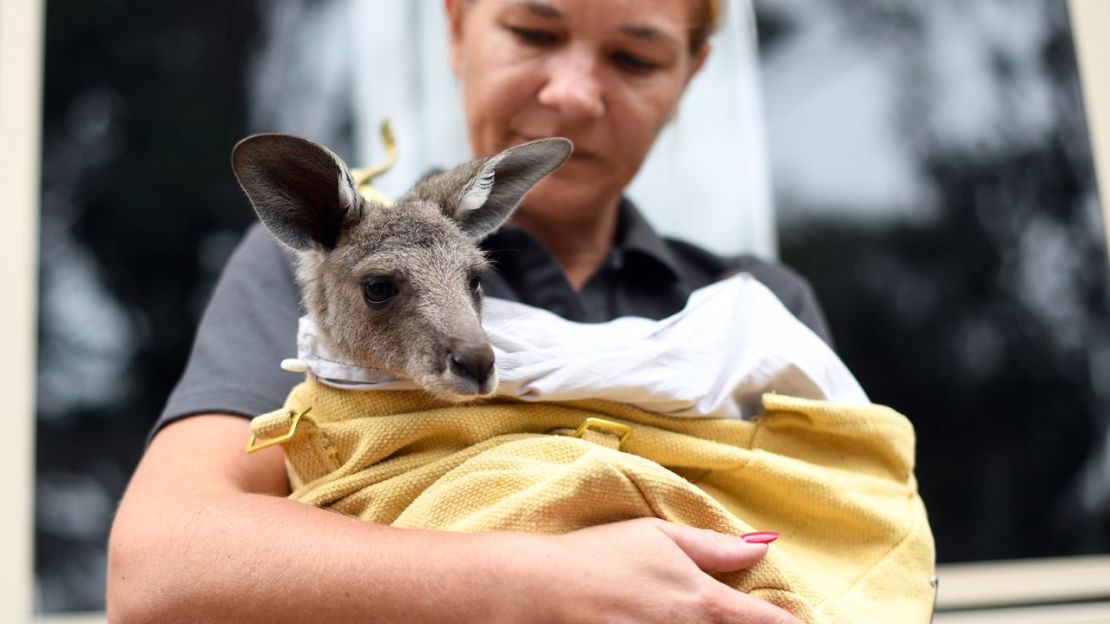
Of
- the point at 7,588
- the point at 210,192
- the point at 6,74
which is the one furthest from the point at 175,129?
the point at 7,588

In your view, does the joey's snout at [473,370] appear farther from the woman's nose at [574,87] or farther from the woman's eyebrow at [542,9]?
the woman's eyebrow at [542,9]

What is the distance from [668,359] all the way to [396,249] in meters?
0.52

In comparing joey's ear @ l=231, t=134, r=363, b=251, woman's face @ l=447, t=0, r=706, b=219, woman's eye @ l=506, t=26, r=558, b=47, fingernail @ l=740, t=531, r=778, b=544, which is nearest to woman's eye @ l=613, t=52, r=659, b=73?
woman's face @ l=447, t=0, r=706, b=219

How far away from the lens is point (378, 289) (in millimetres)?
1603

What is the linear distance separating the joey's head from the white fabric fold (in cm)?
6

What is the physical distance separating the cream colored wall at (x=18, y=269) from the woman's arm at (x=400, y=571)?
1.56m

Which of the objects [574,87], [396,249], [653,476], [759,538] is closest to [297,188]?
[396,249]

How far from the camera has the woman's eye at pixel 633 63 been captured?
2.10 meters

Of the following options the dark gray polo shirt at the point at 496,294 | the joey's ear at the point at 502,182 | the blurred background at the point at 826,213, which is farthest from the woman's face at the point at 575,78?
the blurred background at the point at 826,213

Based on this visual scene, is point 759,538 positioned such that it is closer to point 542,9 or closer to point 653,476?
point 653,476

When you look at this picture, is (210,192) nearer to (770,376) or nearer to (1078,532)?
(770,376)

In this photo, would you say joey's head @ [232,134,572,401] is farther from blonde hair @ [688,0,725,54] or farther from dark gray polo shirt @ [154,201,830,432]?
blonde hair @ [688,0,725,54]

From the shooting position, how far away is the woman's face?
200 centimetres

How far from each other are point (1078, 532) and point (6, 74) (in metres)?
4.08
